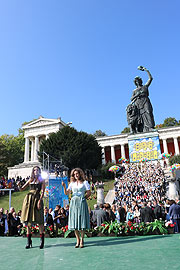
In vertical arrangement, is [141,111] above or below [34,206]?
above

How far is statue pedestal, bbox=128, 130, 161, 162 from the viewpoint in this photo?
640 inches

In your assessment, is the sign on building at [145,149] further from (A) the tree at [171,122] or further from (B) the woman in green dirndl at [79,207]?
(A) the tree at [171,122]

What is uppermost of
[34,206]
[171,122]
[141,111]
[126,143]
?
[171,122]

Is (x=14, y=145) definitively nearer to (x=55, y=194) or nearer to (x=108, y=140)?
(x=108, y=140)

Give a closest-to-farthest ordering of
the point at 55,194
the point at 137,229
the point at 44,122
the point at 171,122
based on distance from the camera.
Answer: the point at 137,229
the point at 55,194
the point at 44,122
the point at 171,122

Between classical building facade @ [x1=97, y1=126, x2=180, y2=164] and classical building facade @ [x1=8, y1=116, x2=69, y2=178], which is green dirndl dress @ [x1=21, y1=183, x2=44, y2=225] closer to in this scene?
classical building facade @ [x1=97, y1=126, x2=180, y2=164]

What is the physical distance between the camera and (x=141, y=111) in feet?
62.8

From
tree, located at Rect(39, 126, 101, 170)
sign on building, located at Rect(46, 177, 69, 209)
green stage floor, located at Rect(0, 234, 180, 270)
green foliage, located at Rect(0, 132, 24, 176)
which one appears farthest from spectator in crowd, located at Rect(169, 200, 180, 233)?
green foliage, located at Rect(0, 132, 24, 176)

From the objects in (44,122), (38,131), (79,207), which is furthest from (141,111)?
(38,131)

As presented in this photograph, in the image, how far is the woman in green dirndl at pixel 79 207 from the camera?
4.55m

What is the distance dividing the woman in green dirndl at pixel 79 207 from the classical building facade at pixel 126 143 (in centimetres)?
5607

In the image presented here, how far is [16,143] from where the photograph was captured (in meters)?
69.9

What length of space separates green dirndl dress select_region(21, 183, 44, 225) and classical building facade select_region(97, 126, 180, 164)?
184ft

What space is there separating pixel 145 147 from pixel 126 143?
47.3 m
